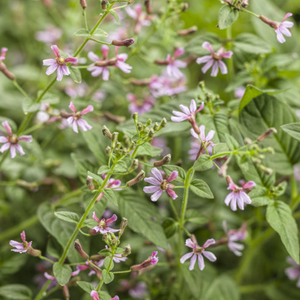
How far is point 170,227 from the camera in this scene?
91cm

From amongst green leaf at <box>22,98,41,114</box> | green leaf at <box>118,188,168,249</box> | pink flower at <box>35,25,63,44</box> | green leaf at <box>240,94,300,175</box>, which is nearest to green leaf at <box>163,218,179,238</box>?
green leaf at <box>118,188,168,249</box>

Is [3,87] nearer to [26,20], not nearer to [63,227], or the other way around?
[26,20]

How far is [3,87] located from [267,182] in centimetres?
111

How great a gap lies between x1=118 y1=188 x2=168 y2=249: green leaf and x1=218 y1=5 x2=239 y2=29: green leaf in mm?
424

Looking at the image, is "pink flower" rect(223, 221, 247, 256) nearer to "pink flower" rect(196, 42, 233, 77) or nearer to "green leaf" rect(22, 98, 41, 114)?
"pink flower" rect(196, 42, 233, 77)

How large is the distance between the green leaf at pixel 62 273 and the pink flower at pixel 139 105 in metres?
0.55

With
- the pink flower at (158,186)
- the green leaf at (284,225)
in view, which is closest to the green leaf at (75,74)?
the pink flower at (158,186)

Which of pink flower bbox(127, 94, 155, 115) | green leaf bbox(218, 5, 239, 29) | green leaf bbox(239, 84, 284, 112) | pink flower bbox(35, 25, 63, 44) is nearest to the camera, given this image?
green leaf bbox(218, 5, 239, 29)

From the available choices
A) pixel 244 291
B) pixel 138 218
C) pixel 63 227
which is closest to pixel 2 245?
pixel 63 227

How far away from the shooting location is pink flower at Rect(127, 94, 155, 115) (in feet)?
4.03

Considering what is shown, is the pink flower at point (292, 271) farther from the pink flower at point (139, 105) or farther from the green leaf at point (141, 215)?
the pink flower at point (139, 105)

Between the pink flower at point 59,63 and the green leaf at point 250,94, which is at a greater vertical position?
the pink flower at point 59,63

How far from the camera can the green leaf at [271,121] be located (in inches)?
38.2

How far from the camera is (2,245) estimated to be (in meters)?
1.26
